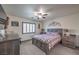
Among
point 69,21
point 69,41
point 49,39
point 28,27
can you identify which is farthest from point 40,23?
point 69,41

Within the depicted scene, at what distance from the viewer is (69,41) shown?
365cm

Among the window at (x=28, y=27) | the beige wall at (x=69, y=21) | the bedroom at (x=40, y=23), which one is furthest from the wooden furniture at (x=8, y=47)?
the beige wall at (x=69, y=21)

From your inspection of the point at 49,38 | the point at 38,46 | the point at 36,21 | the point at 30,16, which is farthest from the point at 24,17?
the point at 38,46

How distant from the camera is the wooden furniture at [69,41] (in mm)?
3341

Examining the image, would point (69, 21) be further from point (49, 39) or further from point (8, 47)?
point (8, 47)

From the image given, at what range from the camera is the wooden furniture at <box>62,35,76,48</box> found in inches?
132

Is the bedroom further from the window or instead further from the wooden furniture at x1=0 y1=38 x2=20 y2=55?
the wooden furniture at x1=0 y1=38 x2=20 y2=55

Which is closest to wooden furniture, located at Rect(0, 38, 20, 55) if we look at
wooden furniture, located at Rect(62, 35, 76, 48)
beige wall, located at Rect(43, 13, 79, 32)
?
beige wall, located at Rect(43, 13, 79, 32)

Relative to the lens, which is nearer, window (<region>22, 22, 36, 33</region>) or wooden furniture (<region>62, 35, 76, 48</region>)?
window (<region>22, 22, 36, 33</region>)

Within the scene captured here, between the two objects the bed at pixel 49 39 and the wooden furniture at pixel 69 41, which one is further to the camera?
the wooden furniture at pixel 69 41

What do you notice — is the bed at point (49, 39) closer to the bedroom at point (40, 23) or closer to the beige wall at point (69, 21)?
the bedroom at point (40, 23)

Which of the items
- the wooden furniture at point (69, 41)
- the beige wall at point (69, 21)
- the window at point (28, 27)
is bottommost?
the wooden furniture at point (69, 41)
